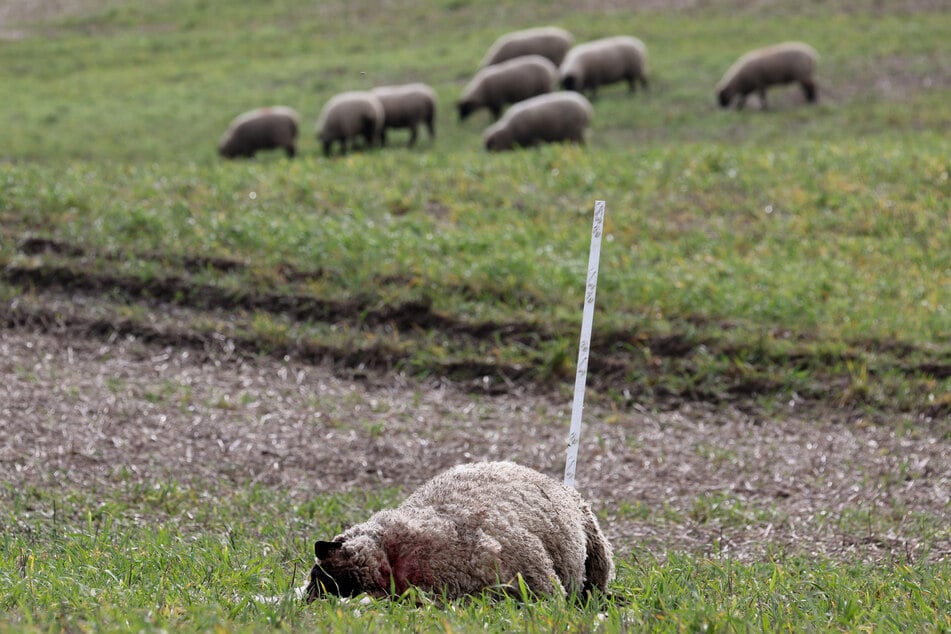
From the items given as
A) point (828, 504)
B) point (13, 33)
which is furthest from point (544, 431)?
point (13, 33)

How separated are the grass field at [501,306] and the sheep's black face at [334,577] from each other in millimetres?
136

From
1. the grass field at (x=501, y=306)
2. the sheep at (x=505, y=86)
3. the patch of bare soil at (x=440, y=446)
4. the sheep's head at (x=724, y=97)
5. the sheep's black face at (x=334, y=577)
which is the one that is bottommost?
the patch of bare soil at (x=440, y=446)

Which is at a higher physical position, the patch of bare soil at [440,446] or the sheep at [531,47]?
the sheep at [531,47]

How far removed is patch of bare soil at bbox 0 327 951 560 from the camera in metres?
6.54

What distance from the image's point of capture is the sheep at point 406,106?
61.3 ft

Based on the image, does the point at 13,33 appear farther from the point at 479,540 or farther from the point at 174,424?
the point at 479,540

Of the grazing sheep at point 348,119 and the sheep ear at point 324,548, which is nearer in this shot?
the sheep ear at point 324,548

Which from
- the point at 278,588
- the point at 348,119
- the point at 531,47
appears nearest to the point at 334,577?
the point at 278,588

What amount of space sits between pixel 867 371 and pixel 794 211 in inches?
134

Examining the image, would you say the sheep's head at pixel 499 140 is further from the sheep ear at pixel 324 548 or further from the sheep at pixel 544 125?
the sheep ear at pixel 324 548

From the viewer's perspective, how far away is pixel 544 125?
17.3 metres

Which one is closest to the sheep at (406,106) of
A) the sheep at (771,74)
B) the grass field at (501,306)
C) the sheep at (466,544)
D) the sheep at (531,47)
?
the grass field at (501,306)

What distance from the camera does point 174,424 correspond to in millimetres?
7809

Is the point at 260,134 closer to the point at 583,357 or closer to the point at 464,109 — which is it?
the point at 464,109
